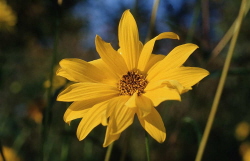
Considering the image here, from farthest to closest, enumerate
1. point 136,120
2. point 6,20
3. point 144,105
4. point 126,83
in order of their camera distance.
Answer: point 136,120
point 6,20
point 126,83
point 144,105

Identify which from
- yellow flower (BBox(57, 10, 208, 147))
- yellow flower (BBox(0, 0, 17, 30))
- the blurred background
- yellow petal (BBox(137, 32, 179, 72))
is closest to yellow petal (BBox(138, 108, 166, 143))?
yellow flower (BBox(57, 10, 208, 147))

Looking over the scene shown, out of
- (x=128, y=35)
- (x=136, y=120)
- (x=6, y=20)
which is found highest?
(x=6, y=20)

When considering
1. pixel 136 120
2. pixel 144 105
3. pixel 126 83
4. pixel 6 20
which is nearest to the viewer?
pixel 144 105

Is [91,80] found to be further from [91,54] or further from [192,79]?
[91,54]

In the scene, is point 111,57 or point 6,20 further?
point 6,20

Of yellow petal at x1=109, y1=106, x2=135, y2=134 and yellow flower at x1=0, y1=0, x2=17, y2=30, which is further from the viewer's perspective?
yellow flower at x1=0, y1=0, x2=17, y2=30

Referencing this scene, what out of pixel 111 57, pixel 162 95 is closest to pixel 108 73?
pixel 111 57

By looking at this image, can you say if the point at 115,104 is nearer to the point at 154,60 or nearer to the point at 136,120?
the point at 154,60

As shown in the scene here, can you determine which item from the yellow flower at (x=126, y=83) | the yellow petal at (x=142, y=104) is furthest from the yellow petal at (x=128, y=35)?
the yellow petal at (x=142, y=104)

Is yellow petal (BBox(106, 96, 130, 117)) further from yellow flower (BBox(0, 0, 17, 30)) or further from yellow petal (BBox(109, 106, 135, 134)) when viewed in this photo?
yellow flower (BBox(0, 0, 17, 30))
